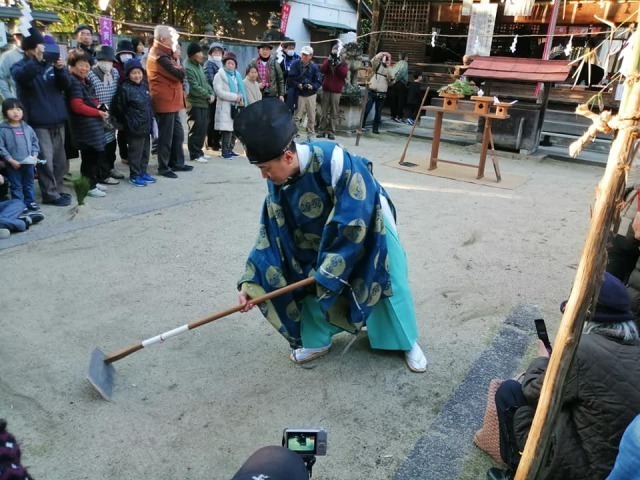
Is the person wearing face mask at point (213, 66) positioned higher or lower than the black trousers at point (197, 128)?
higher

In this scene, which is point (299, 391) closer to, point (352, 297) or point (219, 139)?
point (352, 297)

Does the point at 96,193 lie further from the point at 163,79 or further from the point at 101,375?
the point at 101,375

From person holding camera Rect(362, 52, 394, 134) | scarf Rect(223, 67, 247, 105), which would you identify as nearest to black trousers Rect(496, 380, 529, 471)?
scarf Rect(223, 67, 247, 105)

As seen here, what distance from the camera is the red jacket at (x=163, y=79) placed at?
6336 mm

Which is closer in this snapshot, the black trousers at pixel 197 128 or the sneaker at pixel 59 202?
Result: the sneaker at pixel 59 202

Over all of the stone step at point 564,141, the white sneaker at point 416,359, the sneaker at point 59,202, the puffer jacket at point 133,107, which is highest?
the puffer jacket at point 133,107

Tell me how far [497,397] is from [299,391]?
42.4 inches

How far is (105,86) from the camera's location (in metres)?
6.01

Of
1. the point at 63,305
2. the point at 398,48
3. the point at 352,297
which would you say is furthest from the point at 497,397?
the point at 398,48

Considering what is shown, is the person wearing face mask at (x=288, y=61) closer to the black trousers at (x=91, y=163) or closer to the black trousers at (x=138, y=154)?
the black trousers at (x=138, y=154)

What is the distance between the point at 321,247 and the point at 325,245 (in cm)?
3

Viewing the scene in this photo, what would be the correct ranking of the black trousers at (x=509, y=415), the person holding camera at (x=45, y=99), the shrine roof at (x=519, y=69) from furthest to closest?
the shrine roof at (x=519, y=69) → the person holding camera at (x=45, y=99) → the black trousers at (x=509, y=415)

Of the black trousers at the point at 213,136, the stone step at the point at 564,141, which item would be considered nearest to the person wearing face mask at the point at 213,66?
the black trousers at the point at 213,136

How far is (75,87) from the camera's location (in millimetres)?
5449
